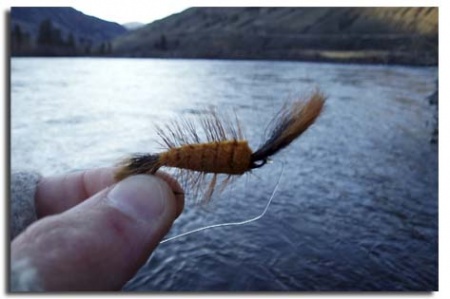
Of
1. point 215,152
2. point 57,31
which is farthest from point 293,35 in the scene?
point 215,152

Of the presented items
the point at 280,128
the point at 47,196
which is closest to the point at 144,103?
the point at 47,196

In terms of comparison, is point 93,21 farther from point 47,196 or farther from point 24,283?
point 24,283

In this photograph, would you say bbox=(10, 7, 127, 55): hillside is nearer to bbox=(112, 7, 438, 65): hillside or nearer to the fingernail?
bbox=(112, 7, 438, 65): hillside

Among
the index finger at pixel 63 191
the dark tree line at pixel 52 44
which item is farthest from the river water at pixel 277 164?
the index finger at pixel 63 191

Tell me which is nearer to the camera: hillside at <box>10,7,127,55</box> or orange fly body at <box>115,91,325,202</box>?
orange fly body at <box>115,91,325,202</box>

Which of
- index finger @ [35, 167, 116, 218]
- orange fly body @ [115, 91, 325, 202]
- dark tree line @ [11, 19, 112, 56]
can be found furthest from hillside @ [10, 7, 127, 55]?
orange fly body @ [115, 91, 325, 202]

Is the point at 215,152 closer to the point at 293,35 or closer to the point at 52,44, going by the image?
the point at 293,35

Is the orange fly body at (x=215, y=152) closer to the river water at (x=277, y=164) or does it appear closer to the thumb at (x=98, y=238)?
the thumb at (x=98, y=238)
